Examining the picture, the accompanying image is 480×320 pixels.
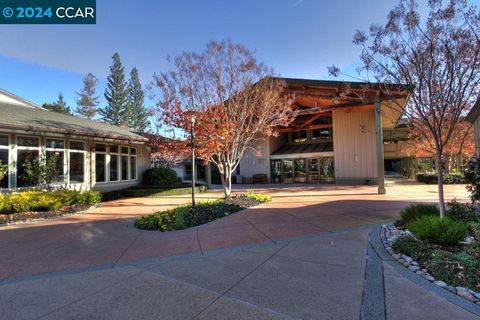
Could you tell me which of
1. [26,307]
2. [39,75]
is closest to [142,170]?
[39,75]

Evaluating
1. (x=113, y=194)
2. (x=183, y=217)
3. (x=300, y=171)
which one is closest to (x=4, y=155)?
(x=113, y=194)

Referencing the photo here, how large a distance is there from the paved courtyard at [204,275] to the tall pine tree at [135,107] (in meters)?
42.4

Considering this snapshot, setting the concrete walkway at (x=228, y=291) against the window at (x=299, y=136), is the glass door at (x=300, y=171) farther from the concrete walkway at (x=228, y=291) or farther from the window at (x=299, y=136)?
the concrete walkway at (x=228, y=291)

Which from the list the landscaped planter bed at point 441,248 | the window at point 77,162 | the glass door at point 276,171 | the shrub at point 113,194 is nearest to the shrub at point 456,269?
the landscaped planter bed at point 441,248

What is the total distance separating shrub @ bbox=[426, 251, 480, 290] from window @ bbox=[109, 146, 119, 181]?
49.1 feet

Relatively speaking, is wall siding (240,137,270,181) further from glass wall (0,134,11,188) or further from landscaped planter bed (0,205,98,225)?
glass wall (0,134,11,188)

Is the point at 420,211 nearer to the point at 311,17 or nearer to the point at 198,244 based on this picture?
the point at 198,244

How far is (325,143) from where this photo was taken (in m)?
23.4

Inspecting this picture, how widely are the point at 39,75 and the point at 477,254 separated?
27050mm

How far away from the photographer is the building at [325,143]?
57.6 feet

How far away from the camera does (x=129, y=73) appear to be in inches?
1977

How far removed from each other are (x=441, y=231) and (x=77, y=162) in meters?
14.3

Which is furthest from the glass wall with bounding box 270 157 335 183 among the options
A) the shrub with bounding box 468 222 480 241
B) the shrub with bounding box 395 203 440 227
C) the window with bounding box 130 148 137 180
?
the shrub with bounding box 468 222 480 241

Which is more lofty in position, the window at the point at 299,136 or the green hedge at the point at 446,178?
the window at the point at 299,136
